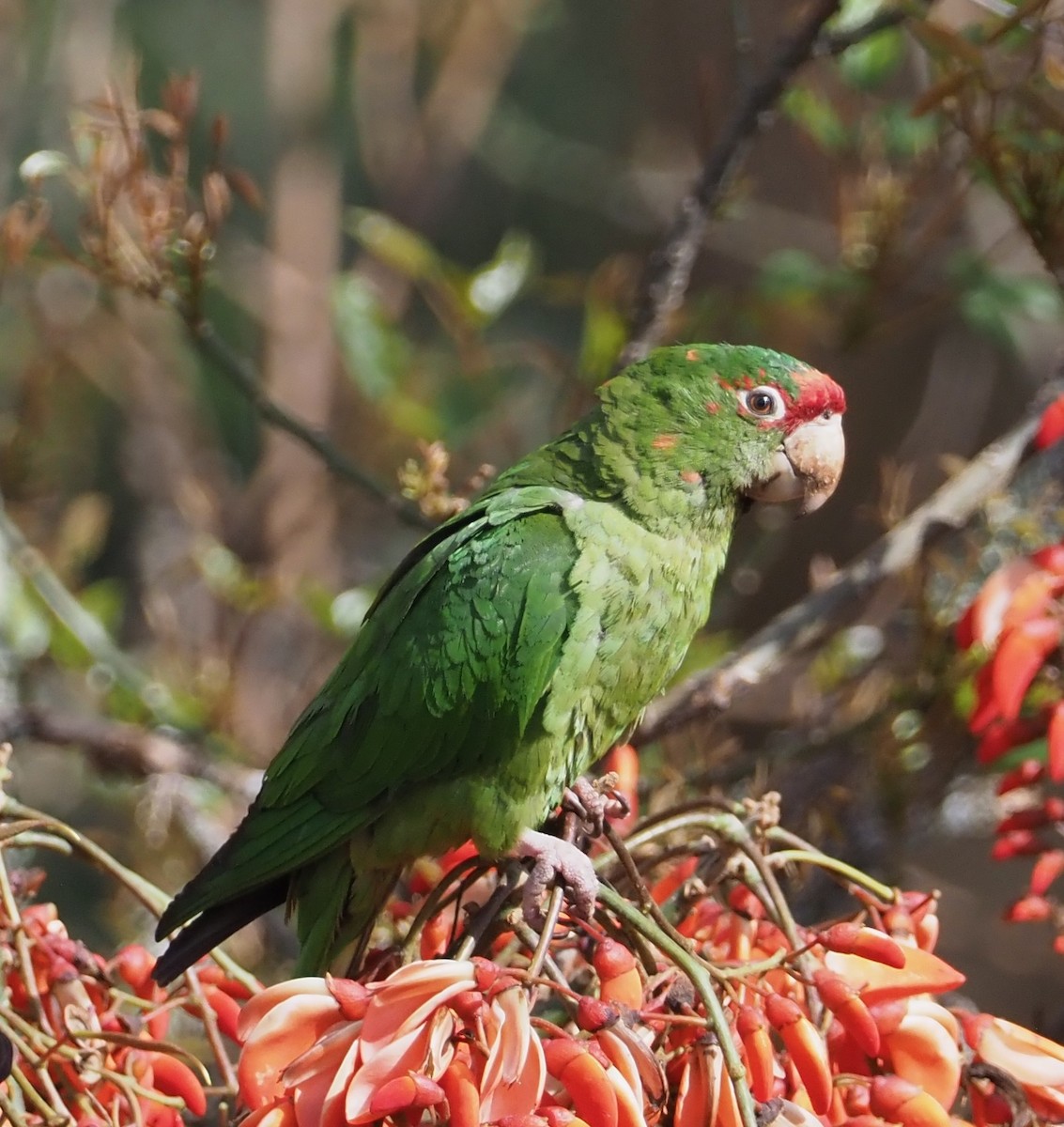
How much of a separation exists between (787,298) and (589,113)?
3200 mm

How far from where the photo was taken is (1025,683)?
1.35 metres

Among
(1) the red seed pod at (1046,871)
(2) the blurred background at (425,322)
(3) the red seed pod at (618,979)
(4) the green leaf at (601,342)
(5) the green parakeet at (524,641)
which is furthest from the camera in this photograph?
(4) the green leaf at (601,342)

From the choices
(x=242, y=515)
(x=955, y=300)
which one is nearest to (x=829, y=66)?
(x=955, y=300)

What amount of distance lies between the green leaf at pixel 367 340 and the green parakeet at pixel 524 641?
2.22 feet

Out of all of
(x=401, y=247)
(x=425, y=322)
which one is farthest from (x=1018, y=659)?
(x=425, y=322)

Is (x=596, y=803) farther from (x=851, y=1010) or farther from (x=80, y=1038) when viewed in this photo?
(x=80, y=1038)

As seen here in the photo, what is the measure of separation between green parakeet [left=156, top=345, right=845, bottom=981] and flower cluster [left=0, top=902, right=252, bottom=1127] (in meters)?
0.23

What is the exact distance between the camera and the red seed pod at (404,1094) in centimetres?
92

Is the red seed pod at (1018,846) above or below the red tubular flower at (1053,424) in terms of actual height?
below

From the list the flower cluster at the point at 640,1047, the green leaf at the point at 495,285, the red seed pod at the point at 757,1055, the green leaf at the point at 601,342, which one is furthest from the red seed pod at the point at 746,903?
the green leaf at the point at 495,285

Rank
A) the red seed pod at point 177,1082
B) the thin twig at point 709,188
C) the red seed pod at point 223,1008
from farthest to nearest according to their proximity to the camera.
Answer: the thin twig at point 709,188, the red seed pod at point 223,1008, the red seed pod at point 177,1082

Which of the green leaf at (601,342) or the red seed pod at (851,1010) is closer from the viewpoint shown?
the red seed pod at (851,1010)

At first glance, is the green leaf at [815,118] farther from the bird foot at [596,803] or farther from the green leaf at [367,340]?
the bird foot at [596,803]

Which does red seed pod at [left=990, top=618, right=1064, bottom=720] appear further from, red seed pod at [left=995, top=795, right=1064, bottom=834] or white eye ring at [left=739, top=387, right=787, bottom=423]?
white eye ring at [left=739, top=387, right=787, bottom=423]
